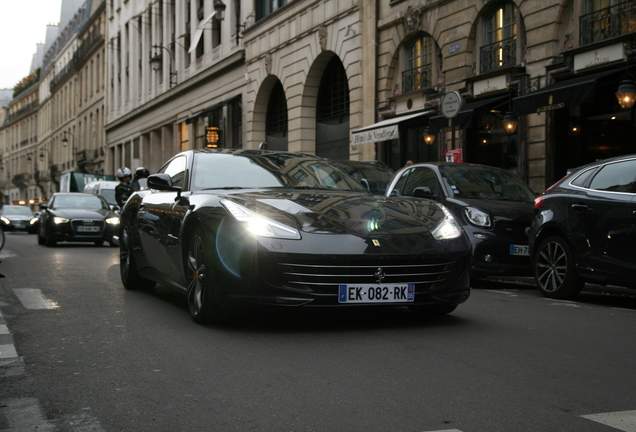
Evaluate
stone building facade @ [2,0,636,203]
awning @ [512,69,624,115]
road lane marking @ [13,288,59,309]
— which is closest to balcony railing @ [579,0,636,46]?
stone building facade @ [2,0,636,203]

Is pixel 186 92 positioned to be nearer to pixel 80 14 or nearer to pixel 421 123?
pixel 421 123

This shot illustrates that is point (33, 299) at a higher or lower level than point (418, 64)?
lower

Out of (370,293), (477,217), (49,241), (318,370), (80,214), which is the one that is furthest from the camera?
(80,214)

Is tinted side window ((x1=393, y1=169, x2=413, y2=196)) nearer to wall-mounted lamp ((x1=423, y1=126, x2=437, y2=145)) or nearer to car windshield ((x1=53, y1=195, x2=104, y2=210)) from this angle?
wall-mounted lamp ((x1=423, y1=126, x2=437, y2=145))

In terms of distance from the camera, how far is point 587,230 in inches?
322

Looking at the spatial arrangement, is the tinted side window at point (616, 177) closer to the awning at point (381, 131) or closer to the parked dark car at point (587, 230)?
the parked dark car at point (587, 230)

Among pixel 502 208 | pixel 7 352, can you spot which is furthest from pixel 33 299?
pixel 502 208

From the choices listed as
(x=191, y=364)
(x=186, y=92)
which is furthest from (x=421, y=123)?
(x=186, y=92)

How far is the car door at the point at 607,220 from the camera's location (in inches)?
303

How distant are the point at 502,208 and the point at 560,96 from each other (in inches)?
264

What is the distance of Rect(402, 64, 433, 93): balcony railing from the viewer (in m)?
23.1

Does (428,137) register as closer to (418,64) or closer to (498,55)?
(418,64)

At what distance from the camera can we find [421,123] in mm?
23516

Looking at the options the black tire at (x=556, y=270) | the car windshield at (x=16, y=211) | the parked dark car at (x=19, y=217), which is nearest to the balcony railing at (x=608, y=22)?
the black tire at (x=556, y=270)
